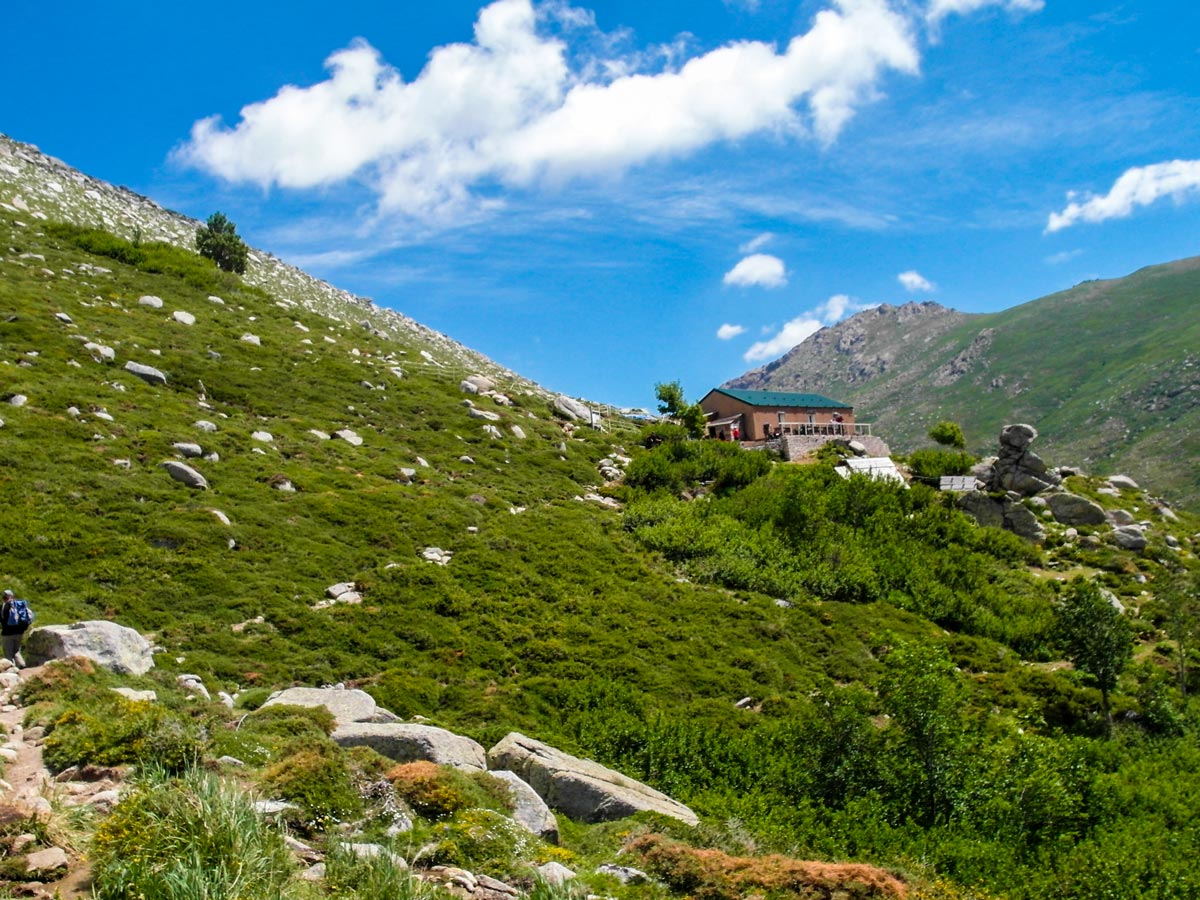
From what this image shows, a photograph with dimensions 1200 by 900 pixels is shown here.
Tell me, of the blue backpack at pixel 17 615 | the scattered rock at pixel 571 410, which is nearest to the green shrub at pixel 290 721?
the blue backpack at pixel 17 615

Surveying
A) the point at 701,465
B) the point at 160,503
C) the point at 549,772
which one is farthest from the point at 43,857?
the point at 701,465

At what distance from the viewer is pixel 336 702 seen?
1911 centimetres

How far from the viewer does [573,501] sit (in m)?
45.7

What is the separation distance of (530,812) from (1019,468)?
60030mm

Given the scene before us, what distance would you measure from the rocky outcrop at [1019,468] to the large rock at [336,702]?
185 feet

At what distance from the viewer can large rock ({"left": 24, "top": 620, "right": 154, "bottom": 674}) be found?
58.0 ft

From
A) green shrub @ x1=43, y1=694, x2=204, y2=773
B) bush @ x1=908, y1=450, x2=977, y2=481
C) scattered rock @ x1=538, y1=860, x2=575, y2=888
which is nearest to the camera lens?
scattered rock @ x1=538, y1=860, x2=575, y2=888

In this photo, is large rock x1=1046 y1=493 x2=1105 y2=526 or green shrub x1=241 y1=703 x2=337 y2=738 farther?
large rock x1=1046 y1=493 x2=1105 y2=526

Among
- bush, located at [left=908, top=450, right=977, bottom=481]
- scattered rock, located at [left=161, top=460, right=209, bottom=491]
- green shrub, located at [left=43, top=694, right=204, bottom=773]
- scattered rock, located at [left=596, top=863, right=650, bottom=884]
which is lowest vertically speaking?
scattered rock, located at [left=596, top=863, right=650, bottom=884]

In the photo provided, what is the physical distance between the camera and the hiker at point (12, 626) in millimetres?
17297

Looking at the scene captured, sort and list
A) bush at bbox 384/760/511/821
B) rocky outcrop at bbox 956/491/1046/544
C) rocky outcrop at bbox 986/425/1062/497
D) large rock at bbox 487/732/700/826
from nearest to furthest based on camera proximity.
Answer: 1. bush at bbox 384/760/511/821
2. large rock at bbox 487/732/700/826
3. rocky outcrop at bbox 956/491/1046/544
4. rocky outcrop at bbox 986/425/1062/497

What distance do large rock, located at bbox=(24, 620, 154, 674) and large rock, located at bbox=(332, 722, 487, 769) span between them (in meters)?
6.17

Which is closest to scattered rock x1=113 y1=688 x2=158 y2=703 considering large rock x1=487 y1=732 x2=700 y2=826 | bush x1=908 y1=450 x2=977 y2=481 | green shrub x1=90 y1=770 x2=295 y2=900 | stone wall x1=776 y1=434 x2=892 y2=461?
green shrub x1=90 y1=770 x2=295 y2=900

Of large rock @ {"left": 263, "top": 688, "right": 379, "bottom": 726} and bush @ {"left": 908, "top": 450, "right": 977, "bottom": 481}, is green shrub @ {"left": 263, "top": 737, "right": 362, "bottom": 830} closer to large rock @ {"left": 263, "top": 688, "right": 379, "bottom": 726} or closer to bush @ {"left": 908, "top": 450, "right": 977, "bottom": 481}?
large rock @ {"left": 263, "top": 688, "right": 379, "bottom": 726}
